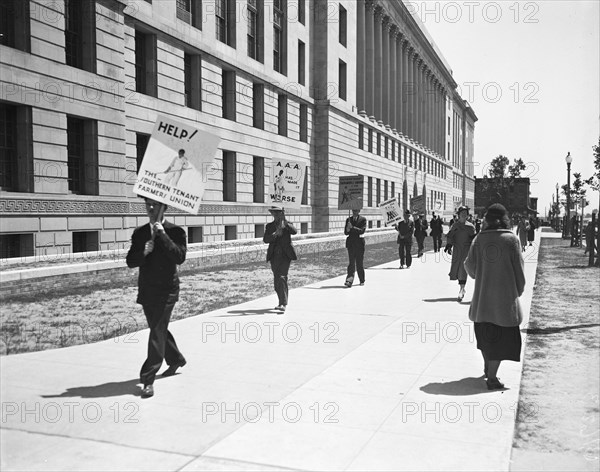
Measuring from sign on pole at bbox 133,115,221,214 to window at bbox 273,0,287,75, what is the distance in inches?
1217

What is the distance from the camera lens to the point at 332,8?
4250 cm

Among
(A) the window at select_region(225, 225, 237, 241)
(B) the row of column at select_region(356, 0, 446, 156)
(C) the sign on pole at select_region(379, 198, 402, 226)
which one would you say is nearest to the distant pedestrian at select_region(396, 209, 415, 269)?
(C) the sign on pole at select_region(379, 198, 402, 226)

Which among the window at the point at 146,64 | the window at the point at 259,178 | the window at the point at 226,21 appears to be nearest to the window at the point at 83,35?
the window at the point at 146,64

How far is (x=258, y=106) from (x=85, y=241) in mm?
15792

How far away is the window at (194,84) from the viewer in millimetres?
27641

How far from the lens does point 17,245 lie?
1772 centimetres

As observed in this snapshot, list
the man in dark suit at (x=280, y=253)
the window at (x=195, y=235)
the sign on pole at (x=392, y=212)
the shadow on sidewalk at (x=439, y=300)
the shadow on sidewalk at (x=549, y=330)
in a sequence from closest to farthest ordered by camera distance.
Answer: the shadow on sidewalk at (x=549, y=330) → the man in dark suit at (x=280, y=253) → the shadow on sidewalk at (x=439, y=300) → the sign on pole at (x=392, y=212) → the window at (x=195, y=235)

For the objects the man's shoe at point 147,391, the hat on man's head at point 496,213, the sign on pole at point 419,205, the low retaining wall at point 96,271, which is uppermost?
the sign on pole at point 419,205

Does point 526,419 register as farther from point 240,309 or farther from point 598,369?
point 240,309

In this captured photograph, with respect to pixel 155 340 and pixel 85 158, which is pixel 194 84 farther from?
pixel 155 340

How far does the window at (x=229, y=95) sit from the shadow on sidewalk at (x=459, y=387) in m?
25.4

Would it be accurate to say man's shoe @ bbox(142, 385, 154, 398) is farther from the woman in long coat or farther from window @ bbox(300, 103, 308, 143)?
window @ bbox(300, 103, 308, 143)

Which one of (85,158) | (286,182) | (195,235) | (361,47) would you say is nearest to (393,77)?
(361,47)

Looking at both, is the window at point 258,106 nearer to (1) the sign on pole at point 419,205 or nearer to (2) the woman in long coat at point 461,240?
(1) the sign on pole at point 419,205
